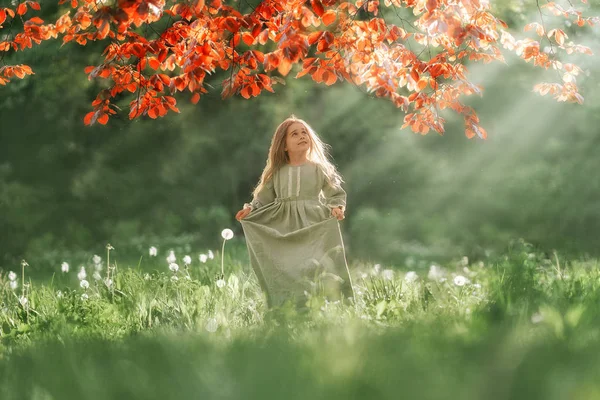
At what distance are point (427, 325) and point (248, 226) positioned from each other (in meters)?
3.60

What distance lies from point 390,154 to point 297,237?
220 inches

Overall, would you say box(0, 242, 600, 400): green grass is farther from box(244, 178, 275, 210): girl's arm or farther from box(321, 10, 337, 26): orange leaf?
box(244, 178, 275, 210): girl's arm

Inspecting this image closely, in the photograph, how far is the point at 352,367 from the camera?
164cm

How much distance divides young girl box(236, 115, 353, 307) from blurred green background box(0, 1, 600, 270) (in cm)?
436

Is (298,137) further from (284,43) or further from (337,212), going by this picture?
(284,43)

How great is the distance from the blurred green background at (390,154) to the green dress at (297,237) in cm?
437

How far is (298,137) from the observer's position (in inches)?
222

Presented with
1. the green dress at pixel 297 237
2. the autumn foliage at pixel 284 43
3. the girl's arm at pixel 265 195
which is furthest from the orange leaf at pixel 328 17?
the girl's arm at pixel 265 195

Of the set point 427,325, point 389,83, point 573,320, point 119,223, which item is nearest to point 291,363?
point 427,325

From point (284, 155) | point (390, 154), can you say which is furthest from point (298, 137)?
point (390, 154)

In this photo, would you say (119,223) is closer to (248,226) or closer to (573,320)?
(248,226)

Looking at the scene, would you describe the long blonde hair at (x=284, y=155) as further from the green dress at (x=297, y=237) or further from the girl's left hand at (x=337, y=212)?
the girl's left hand at (x=337, y=212)

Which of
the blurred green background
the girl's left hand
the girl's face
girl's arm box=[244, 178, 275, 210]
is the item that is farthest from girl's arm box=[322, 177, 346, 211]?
the blurred green background

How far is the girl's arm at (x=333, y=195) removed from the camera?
5609mm
